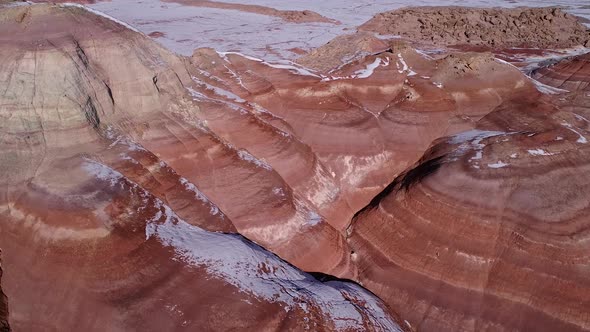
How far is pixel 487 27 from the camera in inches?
960

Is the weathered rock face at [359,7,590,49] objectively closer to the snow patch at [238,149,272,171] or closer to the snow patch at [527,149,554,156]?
the snow patch at [527,149,554,156]

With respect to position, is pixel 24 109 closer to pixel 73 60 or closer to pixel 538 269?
pixel 73 60

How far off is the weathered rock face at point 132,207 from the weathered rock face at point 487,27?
60.6 feet

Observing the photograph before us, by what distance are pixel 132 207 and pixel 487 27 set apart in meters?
24.0

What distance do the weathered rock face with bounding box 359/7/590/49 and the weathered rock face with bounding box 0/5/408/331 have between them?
18465 millimetres

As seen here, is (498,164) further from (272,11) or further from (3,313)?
(272,11)

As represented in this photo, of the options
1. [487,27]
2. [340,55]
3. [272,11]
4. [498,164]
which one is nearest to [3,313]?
[498,164]

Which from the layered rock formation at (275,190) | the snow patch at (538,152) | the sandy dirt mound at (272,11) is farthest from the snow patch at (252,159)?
the sandy dirt mound at (272,11)

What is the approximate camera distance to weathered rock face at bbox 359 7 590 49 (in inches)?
882

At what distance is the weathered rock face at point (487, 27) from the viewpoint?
22406 millimetres

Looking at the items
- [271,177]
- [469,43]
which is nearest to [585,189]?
[271,177]

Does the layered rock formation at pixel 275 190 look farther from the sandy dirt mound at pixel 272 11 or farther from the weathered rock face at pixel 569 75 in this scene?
the sandy dirt mound at pixel 272 11

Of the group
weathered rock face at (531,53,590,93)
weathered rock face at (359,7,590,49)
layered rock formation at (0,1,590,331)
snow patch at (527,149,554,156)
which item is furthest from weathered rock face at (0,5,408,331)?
weathered rock face at (359,7,590,49)

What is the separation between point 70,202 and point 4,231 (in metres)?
0.73
